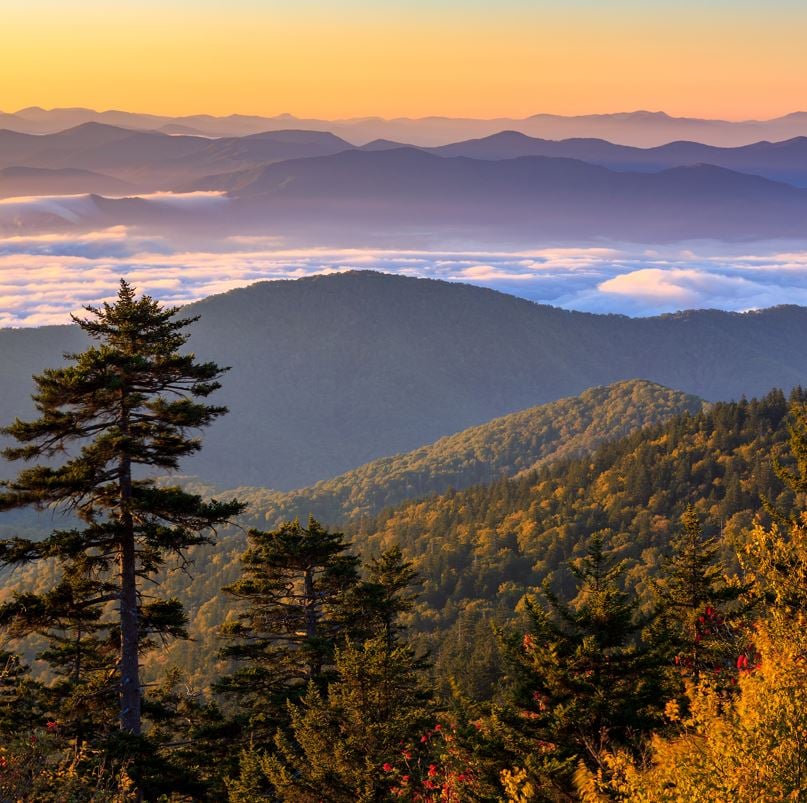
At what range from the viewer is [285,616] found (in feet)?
134

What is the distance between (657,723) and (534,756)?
15.0 ft

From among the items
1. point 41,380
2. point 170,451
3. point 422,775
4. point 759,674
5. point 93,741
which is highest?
point 41,380

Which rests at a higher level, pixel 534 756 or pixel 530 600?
pixel 530 600

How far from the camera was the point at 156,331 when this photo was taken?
3006 centimetres

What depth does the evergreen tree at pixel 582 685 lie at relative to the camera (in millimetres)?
25734

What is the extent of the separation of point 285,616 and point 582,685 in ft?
57.9

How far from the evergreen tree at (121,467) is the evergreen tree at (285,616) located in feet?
29.0

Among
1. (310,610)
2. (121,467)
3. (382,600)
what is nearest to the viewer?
(121,467)

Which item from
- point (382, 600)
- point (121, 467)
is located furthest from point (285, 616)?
point (121, 467)

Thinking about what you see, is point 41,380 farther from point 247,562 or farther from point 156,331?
point 247,562

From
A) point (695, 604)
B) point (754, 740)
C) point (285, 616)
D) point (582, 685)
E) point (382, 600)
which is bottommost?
point (285, 616)

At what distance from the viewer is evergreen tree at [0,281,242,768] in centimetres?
2719

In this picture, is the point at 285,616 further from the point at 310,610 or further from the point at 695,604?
the point at 695,604

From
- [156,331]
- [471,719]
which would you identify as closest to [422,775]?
[471,719]
